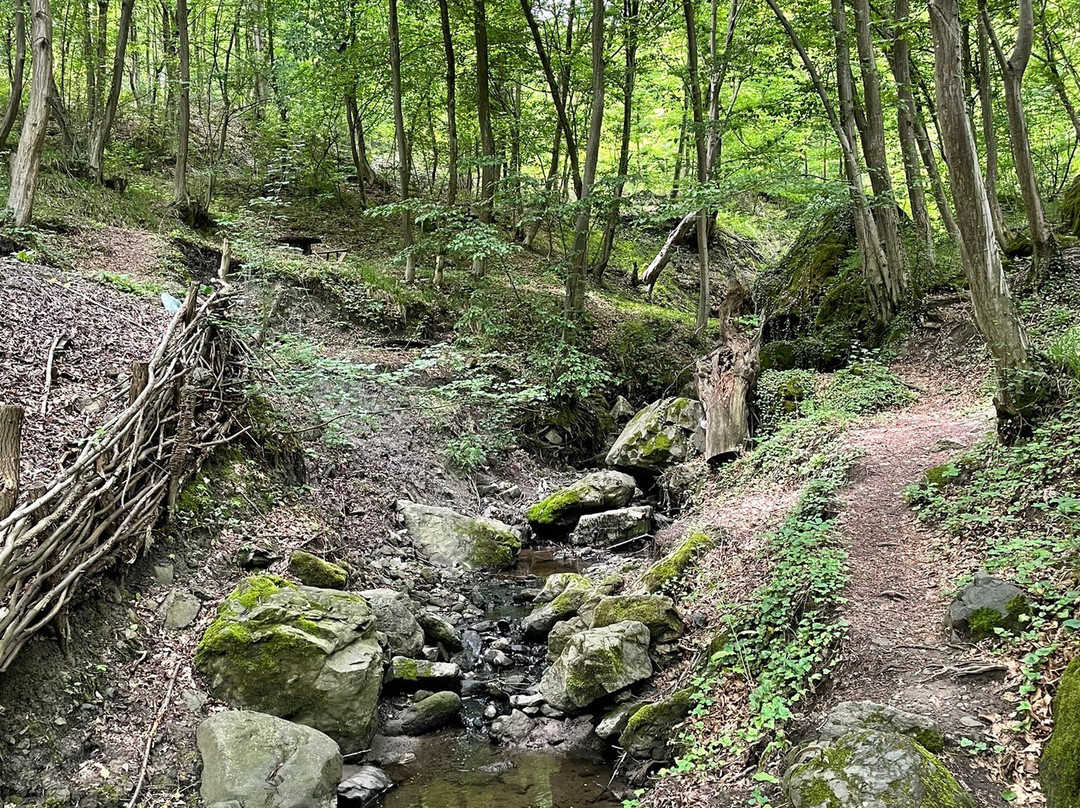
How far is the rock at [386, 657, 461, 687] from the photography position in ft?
18.9

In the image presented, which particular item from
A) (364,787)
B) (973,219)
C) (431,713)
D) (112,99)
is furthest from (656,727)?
(112,99)

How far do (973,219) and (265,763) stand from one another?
6842 mm

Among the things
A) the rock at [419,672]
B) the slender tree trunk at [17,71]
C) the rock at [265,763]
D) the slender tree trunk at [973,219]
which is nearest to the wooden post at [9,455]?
the rock at [265,763]

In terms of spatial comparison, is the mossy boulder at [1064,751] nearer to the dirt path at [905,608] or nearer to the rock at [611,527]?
the dirt path at [905,608]

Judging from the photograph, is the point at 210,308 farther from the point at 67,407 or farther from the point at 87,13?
the point at 87,13

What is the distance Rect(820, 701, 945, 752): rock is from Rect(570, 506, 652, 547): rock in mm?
5338

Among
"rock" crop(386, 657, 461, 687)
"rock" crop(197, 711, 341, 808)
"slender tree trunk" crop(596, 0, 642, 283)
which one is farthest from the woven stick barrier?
"slender tree trunk" crop(596, 0, 642, 283)

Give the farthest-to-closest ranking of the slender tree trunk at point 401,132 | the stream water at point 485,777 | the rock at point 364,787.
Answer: the slender tree trunk at point 401,132
the stream water at point 485,777
the rock at point 364,787

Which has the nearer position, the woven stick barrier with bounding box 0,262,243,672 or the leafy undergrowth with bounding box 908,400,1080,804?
the leafy undergrowth with bounding box 908,400,1080,804

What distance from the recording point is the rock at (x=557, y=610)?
6.88m

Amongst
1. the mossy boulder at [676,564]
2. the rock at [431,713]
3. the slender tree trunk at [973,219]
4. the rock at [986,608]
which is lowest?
the rock at [431,713]

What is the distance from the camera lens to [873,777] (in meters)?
3.07

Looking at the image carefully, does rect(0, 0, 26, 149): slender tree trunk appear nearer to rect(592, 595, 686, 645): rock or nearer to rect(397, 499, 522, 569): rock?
rect(397, 499, 522, 569): rock

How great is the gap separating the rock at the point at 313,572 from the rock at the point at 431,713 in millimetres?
1478
